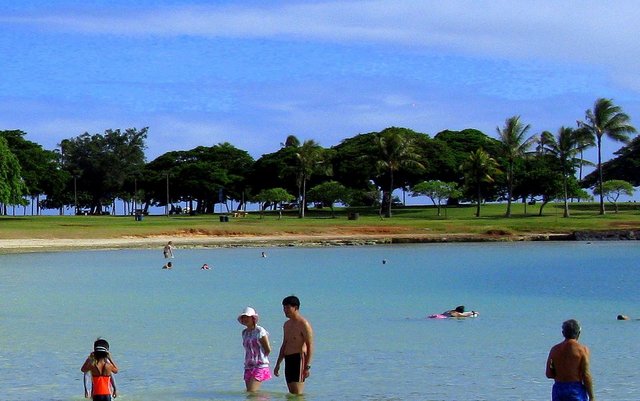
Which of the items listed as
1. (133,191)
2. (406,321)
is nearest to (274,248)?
(406,321)

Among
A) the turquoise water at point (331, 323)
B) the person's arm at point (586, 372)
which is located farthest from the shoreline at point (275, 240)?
the person's arm at point (586, 372)

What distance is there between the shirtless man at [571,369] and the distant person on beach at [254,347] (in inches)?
187

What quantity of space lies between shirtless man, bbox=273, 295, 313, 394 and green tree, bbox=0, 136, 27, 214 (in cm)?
8302

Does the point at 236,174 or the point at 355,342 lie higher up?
the point at 236,174

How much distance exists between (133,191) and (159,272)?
329 ft

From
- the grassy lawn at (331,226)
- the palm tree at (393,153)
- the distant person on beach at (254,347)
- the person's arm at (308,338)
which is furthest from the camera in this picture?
the palm tree at (393,153)

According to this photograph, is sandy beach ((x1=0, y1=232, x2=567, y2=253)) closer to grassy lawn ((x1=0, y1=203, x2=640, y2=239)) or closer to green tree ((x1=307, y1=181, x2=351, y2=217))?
grassy lawn ((x1=0, y1=203, x2=640, y2=239))

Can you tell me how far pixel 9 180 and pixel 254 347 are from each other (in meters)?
87.0

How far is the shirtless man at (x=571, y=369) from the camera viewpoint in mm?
12422

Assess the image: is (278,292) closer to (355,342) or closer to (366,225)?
(355,342)

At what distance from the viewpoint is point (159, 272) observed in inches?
2159

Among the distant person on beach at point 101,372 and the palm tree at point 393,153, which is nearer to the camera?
the distant person on beach at point 101,372

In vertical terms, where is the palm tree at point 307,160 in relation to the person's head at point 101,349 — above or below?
above

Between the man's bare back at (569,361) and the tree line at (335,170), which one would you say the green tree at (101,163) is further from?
the man's bare back at (569,361)
